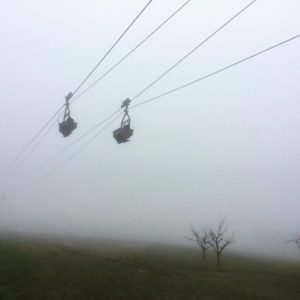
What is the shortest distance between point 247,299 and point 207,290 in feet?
12.0

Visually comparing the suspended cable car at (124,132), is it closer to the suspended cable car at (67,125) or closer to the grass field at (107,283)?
the suspended cable car at (67,125)

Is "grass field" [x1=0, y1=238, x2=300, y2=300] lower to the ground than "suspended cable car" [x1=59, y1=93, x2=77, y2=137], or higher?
lower

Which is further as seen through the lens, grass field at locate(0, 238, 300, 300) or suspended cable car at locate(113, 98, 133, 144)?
grass field at locate(0, 238, 300, 300)

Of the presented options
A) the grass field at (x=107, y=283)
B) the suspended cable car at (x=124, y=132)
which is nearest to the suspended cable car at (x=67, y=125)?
the suspended cable car at (x=124, y=132)

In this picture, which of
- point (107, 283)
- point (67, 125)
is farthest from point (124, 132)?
point (107, 283)

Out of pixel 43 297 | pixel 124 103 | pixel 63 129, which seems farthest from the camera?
pixel 43 297

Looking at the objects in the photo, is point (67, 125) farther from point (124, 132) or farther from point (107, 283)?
point (107, 283)

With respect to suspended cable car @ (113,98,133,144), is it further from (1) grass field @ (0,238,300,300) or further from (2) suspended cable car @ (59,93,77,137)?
(1) grass field @ (0,238,300,300)

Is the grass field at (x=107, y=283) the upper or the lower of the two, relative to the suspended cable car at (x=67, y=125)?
lower

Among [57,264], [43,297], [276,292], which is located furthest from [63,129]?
[276,292]

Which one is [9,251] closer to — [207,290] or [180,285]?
[180,285]

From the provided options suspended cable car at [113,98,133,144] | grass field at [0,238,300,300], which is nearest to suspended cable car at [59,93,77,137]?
suspended cable car at [113,98,133,144]

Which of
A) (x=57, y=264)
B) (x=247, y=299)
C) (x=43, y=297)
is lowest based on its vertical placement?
(x=43, y=297)

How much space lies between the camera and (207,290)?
30.8 m
